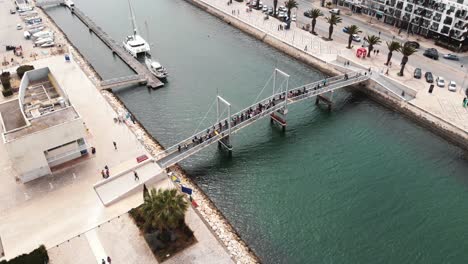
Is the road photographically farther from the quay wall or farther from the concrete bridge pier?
the concrete bridge pier

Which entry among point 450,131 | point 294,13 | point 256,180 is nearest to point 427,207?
point 450,131

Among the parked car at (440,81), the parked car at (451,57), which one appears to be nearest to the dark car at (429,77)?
the parked car at (440,81)

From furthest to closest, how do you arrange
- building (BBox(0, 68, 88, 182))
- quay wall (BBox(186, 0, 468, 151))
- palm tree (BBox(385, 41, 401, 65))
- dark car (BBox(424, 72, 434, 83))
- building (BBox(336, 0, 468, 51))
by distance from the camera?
building (BBox(336, 0, 468, 51))
palm tree (BBox(385, 41, 401, 65))
dark car (BBox(424, 72, 434, 83))
quay wall (BBox(186, 0, 468, 151))
building (BBox(0, 68, 88, 182))

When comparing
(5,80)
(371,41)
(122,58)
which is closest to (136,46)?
(122,58)

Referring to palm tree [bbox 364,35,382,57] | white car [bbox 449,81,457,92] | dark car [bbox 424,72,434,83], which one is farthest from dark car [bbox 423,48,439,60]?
white car [bbox 449,81,457,92]

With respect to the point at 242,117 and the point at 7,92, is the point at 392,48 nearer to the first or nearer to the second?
the point at 242,117

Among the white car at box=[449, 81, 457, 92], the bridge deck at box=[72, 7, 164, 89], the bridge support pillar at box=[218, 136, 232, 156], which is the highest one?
the white car at box=[449, 81, 457, 92]
